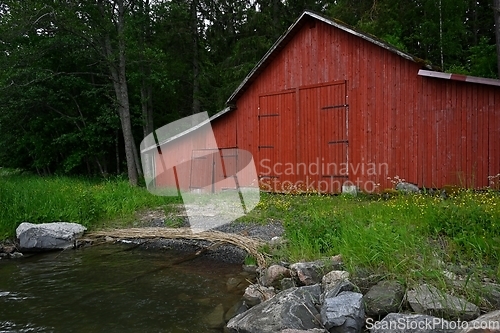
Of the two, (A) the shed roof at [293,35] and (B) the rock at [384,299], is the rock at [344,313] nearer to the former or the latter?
(B) the rock at [384,299]

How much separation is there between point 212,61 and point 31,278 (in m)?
17.2

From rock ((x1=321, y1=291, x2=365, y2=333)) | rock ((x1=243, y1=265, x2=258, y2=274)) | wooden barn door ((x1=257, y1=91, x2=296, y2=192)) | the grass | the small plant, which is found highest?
wooden barn door ((x1=257, y1=91, x2=296, y2=192))

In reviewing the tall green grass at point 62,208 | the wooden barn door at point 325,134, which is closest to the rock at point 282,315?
the tall green grass at point 62,208

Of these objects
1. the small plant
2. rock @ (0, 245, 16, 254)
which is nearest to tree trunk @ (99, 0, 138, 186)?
rock @ (0, 245, 16, 254)

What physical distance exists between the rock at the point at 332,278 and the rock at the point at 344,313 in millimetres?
457

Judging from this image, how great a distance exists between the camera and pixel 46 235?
814 centimetres

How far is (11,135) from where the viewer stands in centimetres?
1861

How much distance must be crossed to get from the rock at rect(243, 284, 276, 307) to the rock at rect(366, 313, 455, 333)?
169 centimetres

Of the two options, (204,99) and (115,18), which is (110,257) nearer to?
(115,18)

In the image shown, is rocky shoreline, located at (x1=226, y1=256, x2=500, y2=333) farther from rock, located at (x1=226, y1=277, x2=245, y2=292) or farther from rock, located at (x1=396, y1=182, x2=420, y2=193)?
rock, located at (x1=396, y1=182, x2=420, y2=193)

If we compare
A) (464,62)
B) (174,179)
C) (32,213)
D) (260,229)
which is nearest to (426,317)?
(260,229)

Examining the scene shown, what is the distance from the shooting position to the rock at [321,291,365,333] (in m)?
3.89

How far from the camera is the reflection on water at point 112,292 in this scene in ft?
15.3

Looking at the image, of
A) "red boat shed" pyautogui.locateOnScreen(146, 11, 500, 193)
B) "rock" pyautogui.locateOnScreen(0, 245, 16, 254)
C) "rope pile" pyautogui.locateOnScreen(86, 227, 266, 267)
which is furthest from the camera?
"red boat shed" pyautogui.locateOnScreen(146, 11, 500, 193)
